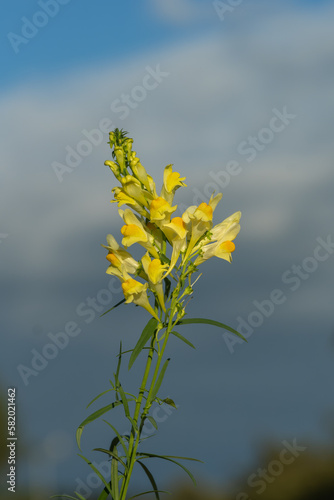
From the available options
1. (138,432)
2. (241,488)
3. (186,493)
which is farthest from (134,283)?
(186,493)

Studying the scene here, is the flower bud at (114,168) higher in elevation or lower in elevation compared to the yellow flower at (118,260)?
higher

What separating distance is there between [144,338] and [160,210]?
544 millimetres

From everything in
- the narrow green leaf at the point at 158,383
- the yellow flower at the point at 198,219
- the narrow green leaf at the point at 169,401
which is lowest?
the narrow green leaf at the point at 169,401

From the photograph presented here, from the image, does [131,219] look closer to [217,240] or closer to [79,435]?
[217,240]

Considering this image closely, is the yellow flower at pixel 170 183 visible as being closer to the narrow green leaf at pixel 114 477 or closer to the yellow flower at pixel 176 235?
the yellow flower at pixel 176 235

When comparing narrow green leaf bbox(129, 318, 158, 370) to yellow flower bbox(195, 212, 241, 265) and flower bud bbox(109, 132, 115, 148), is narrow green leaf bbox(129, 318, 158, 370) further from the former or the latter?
flower bud bbox(109, 132, 115, 148)

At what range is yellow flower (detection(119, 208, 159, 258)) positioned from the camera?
2758 millimetres

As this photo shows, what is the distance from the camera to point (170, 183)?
285 centimetres

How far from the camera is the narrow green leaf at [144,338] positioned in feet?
8.48

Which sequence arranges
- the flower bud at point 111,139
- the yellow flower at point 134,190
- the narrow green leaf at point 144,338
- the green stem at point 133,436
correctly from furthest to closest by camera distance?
1. the flower bud at point 111,139
2. the yellow flower at point 134,190
3. the green stem at point 133,436
4. the narrow green leaf at point 144,338

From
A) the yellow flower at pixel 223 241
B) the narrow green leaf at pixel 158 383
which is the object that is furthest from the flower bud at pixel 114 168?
the narrow green leaf at pixel 158 383

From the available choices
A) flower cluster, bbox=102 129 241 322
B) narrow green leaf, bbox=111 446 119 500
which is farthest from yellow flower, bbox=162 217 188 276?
narrow green leaf, bbox=111 446 119 500

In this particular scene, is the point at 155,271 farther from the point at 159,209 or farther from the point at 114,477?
the point at 114,477

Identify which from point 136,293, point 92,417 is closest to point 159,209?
point 136,293
